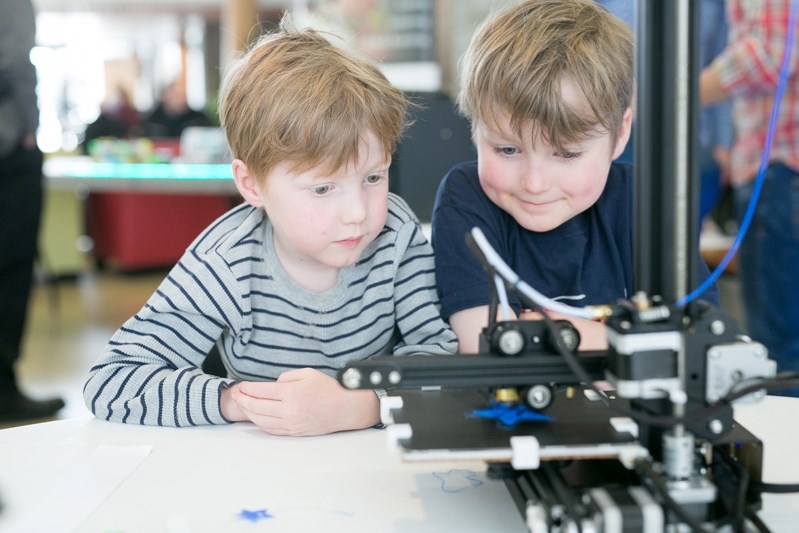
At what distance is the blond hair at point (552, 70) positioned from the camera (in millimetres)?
1033

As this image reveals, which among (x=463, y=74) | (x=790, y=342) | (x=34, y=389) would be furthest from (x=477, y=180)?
(x=34, y=389)

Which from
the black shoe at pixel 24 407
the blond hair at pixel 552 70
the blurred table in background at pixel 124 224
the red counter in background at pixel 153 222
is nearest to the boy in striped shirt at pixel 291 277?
the blond hair at pixel 552 70

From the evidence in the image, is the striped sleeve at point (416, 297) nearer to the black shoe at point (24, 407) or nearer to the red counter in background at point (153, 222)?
the black shoe at point (24, 407)

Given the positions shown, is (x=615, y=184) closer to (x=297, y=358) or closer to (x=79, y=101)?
(x=297, y=358)

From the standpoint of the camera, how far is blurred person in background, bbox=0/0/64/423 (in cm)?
265

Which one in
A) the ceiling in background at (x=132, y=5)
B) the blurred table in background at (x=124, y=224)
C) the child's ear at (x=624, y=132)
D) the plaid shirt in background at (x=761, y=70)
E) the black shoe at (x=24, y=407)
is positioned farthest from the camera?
the ceiling in background at (x=132, y=5)

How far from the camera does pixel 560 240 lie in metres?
1.19

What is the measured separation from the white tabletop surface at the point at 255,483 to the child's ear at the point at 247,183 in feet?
1.01

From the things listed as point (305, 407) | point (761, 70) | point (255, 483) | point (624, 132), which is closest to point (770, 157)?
point (761, 70)

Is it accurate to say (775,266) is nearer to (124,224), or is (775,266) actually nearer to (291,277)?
(291,277)

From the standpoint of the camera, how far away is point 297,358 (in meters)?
1.15

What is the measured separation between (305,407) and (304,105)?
0.35 metres

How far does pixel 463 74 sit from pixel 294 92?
0.82 feet

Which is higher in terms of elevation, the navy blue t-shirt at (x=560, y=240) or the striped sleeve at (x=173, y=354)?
the navy blue t-shirt at (x=560, y=240)
